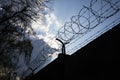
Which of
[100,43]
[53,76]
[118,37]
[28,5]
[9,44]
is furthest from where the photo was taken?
[9,44]

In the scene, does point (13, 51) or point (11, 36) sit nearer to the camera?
point (11, 36)

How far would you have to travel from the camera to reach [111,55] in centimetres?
583

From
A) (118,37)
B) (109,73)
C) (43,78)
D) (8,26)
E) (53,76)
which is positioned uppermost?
(118,37)

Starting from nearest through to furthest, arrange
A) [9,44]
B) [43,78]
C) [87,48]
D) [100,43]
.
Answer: [100,43], [87,48], [43,78], [9,44]

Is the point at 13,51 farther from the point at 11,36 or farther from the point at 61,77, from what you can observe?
Answer: the point at 61,77

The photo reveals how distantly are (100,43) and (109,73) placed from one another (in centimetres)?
100

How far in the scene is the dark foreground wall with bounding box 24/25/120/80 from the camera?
5.74 meters

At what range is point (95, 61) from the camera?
6.49m

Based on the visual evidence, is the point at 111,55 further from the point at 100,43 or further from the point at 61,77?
the point at 61,77

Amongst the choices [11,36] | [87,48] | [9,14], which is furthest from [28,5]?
[87,48]

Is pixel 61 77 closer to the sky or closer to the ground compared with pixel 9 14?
closer to the ground

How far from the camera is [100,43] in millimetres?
6383

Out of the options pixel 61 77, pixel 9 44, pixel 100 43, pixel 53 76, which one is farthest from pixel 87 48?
pixel 9 44

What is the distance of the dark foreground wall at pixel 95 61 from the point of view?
574 cm
